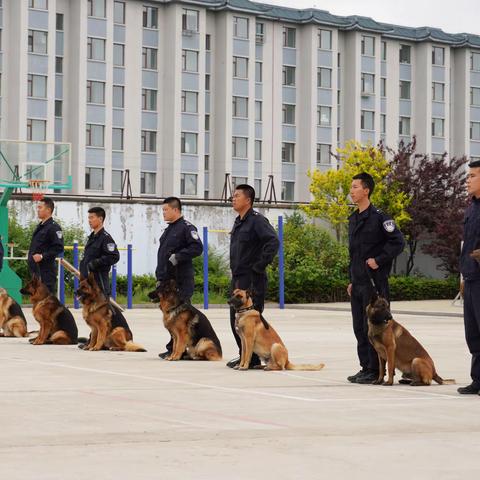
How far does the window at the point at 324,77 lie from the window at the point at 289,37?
260 centimetres

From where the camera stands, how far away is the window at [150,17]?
81.4 m

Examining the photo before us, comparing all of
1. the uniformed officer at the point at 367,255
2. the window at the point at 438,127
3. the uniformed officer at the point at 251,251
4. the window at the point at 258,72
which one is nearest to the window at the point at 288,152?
the window at the point at 258,72

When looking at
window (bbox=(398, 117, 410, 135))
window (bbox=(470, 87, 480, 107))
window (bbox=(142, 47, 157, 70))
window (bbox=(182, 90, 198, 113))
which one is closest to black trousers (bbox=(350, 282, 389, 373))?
window (bbox=(142, 47, 157, 70))

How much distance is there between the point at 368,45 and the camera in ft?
295

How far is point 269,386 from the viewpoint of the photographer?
1201 centimetres

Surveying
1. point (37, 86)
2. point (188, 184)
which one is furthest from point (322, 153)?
point (37, 86)

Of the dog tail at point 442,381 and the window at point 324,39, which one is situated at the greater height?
the window at point 324,39

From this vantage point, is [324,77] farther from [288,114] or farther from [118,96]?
[118,96]

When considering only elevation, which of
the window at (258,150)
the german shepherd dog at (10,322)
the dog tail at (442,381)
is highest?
the window at (258,150)

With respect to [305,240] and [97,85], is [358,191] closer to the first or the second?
[305,240]

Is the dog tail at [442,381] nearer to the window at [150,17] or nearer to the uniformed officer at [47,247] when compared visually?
the uniformed officer at [47,247]

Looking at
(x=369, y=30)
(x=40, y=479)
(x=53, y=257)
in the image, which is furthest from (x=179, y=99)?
(x=40, y=479)

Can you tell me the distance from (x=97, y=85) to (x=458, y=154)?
30.2 meters

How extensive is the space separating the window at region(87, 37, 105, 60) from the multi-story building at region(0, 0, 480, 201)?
9cm
